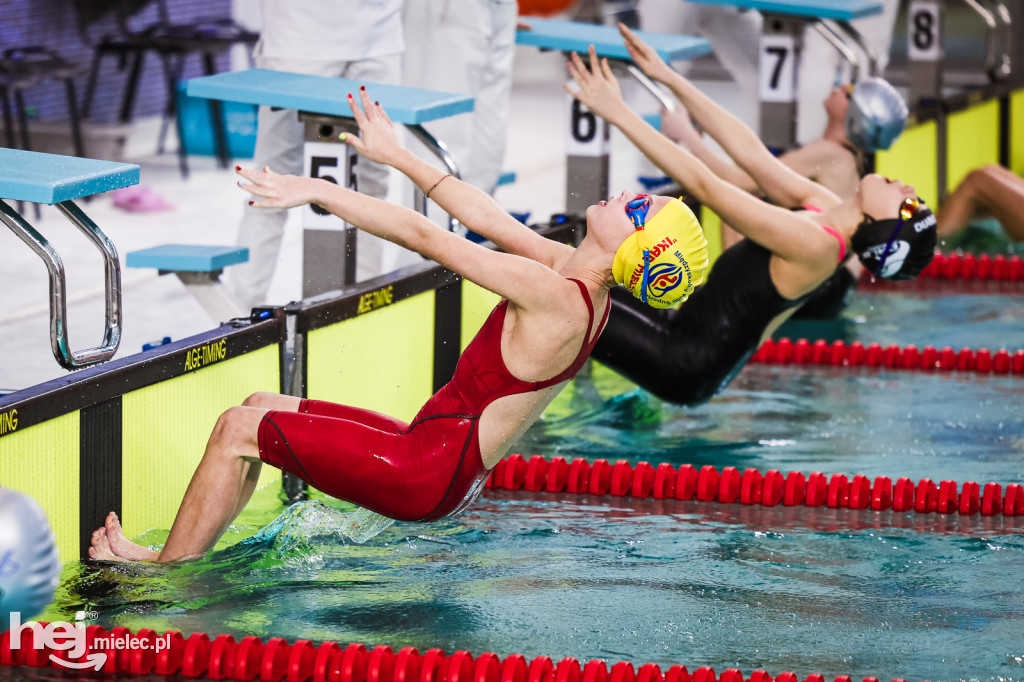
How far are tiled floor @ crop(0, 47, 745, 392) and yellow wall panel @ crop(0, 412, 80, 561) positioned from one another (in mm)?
1242

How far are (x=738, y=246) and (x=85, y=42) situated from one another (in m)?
5.73

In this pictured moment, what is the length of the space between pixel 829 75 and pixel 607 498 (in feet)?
14.4

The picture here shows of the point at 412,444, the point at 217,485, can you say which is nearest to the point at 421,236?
the point at 412,444

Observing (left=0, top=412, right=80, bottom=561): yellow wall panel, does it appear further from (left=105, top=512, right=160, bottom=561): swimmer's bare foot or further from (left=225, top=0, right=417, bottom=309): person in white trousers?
(left=225, top=0, right=417, bottom=309): person in white trousers

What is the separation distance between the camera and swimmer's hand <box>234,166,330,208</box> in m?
2.79

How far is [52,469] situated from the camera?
2.82m

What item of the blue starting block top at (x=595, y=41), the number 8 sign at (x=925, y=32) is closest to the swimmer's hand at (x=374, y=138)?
the blue starting block top at (x=595, y=41)

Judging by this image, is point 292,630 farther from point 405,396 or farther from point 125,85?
point 125,85

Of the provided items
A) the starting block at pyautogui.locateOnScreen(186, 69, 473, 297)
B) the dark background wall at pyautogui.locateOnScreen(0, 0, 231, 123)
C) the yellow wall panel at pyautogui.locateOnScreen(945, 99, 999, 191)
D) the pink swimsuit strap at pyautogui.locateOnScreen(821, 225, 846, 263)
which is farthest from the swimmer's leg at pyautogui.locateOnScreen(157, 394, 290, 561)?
the yellow wall panel at pyautogui.locateOnScreen(945, 99, 999, 191)

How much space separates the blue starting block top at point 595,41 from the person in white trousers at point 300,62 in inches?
32.4

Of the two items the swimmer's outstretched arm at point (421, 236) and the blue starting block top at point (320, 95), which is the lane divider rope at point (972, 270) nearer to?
the blue starting block top at point (320, 95)

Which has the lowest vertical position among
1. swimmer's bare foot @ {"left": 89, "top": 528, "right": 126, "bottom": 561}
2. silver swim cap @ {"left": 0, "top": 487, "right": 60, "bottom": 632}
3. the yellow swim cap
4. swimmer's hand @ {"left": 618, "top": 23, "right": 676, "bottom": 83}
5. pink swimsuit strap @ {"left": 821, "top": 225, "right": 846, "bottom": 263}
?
swimmer's bare foot @ {"left": 89, "top": 528, "right": 126, "bottom": 561}

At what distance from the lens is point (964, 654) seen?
2.73 metres

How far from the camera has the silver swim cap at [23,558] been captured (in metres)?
1.93
